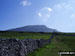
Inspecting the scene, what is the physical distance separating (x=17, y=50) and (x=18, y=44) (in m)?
0.62

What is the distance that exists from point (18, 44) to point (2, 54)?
318cm

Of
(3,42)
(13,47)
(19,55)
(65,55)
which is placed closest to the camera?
(3,42)

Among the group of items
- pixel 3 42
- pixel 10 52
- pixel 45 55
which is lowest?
pixel 45 55

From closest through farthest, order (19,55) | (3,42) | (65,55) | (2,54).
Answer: (2,54) < (3,42) < (19,55) < (65,55)

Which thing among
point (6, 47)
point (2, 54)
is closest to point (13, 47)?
point (6, 47)

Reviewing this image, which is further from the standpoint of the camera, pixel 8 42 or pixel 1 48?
pixel 8 42

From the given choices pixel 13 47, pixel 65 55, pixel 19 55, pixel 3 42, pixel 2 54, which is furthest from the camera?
pixel 65 55

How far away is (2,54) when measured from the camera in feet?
37.3

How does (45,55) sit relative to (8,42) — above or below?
below

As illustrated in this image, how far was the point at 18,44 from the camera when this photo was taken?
14.4 metres

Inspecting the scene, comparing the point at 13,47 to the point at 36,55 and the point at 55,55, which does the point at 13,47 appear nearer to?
the point at 36,55

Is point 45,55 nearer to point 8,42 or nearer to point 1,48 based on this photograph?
point 8,42

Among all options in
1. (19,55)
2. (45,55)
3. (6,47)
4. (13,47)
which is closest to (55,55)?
(45,55)

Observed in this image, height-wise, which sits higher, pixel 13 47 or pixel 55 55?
pixel 13 47
